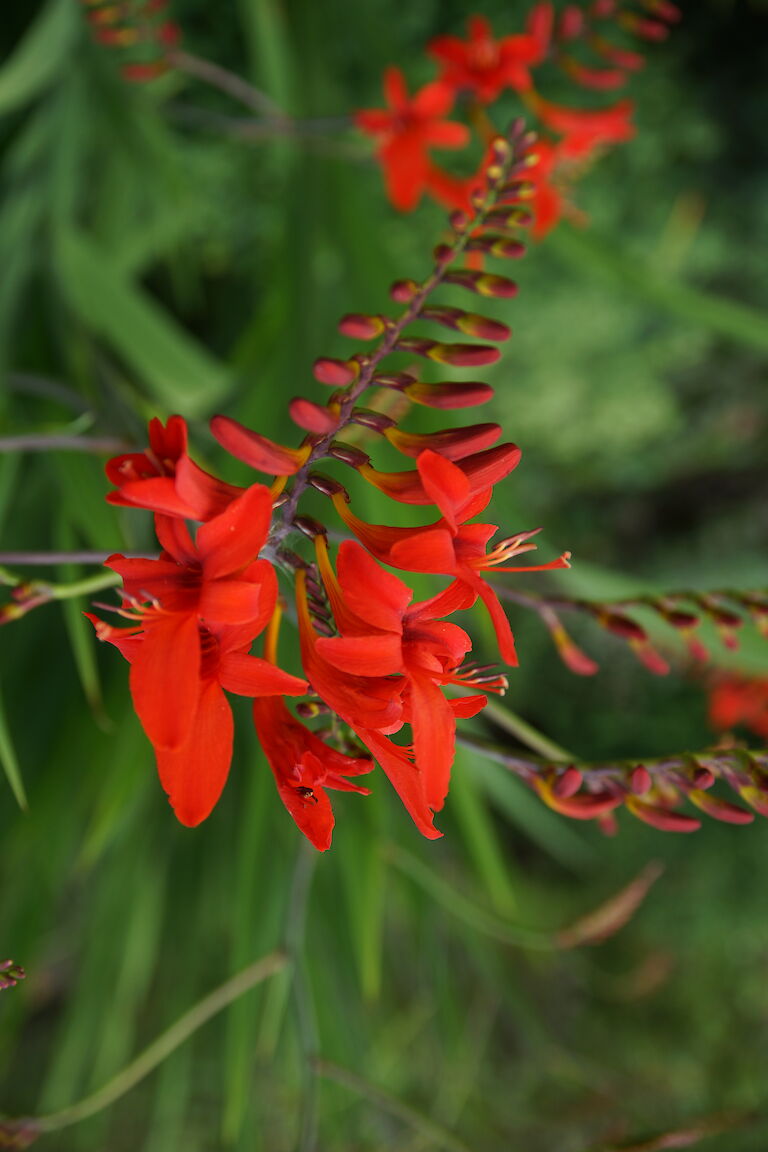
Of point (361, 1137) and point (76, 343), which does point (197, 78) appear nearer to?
point (76, 343)

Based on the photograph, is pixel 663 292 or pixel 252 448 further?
pixel 663 292

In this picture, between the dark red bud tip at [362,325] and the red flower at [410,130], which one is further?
the red flower at [410,130]

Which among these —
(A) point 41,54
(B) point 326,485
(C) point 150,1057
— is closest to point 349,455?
(B) point 326,485

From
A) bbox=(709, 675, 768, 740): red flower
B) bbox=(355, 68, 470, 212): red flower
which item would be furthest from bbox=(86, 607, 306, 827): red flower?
bbox=(709, 675, 768, 740): red flower

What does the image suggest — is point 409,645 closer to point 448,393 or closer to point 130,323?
point 448,393

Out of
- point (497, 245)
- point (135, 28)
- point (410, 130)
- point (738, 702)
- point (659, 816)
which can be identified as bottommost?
point (738, 702)

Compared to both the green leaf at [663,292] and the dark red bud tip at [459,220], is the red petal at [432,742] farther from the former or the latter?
the green leaf at [663,292]

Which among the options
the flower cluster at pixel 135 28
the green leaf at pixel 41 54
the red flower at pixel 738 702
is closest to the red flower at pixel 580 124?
the flower cluster at pixel 135 28
